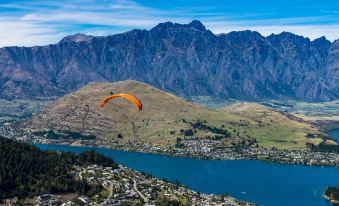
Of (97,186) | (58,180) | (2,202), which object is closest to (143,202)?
(97,186)

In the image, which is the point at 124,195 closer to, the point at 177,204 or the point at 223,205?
the point at 177,204

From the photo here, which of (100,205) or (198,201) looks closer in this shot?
(100,205)

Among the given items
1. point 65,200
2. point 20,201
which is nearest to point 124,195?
point 65,200

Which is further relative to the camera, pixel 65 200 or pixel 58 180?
pixel 58 180

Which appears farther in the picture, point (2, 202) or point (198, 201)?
point (198, 201)

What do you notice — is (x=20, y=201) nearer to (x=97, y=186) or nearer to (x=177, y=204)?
(x=97, y=186)

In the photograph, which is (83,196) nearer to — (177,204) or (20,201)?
(20,201)

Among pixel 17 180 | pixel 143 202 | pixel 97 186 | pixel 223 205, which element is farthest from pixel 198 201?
pixel 17 180
